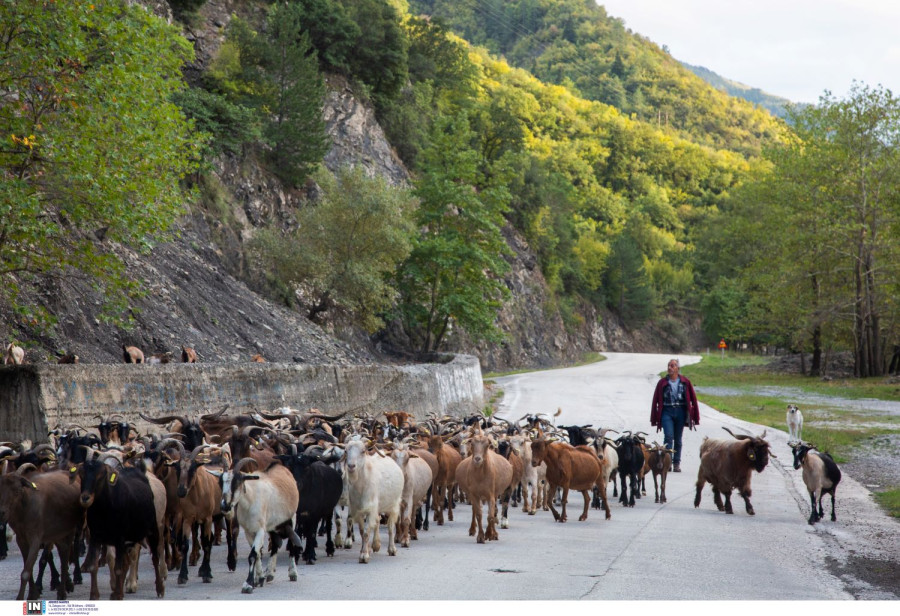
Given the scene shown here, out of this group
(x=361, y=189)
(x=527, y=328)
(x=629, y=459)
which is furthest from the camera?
(x=527, y=328)

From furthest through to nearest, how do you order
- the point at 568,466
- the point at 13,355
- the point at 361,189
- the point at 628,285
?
the point at 628,285 → the point at 361,189 → the point at 13,355 → the point at 568,466

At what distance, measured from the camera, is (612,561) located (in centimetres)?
1007

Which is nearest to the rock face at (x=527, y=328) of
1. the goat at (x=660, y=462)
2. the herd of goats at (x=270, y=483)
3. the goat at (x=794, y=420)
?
the goat at (x=794, y=420)

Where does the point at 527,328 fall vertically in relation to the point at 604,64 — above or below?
below

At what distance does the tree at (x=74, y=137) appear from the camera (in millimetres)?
16078

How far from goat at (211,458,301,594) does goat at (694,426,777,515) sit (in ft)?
25.1

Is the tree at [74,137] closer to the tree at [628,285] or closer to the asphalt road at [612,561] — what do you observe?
the asphalt road at [612,561]

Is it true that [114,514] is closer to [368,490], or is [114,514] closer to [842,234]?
[368,490]

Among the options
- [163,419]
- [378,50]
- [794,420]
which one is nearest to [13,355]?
[163,419]

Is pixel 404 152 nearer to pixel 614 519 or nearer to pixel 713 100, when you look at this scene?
pixel 614 519

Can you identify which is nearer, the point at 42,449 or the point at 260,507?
the point at 260,507

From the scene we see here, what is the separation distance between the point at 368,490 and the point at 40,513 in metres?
3.73

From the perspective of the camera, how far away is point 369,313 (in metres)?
41.3

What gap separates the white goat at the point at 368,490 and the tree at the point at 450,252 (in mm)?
35322
